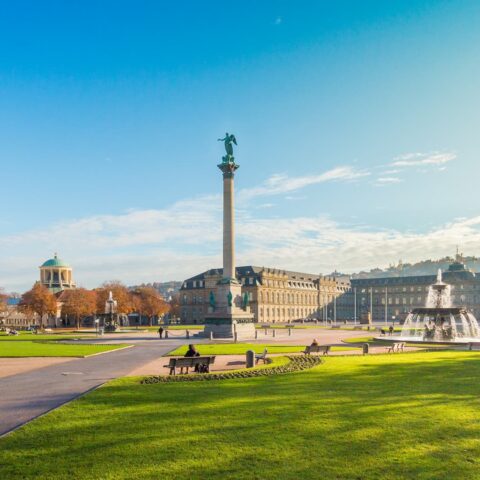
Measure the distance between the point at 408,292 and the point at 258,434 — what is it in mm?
174264

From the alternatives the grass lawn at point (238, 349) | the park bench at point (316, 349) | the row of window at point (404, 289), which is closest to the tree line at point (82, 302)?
the grass lawn at point (238, 349)

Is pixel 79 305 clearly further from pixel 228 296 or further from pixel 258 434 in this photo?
pixel 258 434

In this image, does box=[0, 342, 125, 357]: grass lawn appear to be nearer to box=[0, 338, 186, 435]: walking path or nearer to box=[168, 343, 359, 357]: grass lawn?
box=[0, 338, 186, 435]: walking path

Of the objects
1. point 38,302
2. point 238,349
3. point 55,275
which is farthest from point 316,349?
point 55,275

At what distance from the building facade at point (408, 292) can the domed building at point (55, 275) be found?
93.6 meters

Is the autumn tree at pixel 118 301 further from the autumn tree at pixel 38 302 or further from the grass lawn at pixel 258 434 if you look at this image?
the grass lawn at pixel 258 434

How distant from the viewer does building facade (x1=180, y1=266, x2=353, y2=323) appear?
483 feet

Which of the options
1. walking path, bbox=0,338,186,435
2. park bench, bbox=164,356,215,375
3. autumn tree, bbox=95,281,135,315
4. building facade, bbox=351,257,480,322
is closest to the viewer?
walking path, bbox=0,338,186,435

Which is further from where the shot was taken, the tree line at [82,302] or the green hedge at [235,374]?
the tree line at [82,302]

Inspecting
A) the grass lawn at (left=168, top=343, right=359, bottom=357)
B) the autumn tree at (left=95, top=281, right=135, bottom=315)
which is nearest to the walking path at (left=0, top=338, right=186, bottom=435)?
the grass lawn at (left=168, top=343, right=359, bottom=357)

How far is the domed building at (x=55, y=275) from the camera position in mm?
159875

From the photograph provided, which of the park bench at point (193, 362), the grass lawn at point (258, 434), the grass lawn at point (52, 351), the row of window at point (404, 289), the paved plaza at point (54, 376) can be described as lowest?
the grass lawn at point (52, 351)

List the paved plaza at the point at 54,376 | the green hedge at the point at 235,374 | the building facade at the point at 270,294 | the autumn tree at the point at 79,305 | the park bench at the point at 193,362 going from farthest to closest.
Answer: the building facade at the point at 270,294
the autumn tree at the point at 79,305
the park bench at the point at 193,362
the green hedge at the point at 235,374
the paved plaza at the point at 54,376

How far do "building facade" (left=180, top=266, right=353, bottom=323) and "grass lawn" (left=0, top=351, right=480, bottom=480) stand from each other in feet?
399
